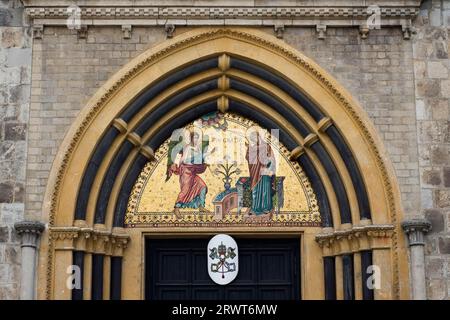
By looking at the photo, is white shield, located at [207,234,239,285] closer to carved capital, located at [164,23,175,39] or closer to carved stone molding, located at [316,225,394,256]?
carved stone molding, located at [316,225,394,256]

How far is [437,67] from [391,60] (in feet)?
2.67

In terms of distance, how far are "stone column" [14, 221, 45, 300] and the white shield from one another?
3112mm

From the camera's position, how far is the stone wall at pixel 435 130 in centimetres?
1642

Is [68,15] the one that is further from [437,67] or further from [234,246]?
[437,67]

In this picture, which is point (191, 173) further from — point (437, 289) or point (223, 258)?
point (437, 289)

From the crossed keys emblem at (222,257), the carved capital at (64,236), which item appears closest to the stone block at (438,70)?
the crossed keys emblem at (222,257)

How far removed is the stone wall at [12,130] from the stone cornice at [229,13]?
44cm

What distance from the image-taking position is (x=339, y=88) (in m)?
17.1

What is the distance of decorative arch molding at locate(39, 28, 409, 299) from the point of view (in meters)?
16.5

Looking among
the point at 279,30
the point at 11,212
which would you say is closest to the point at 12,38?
the point at 11,212

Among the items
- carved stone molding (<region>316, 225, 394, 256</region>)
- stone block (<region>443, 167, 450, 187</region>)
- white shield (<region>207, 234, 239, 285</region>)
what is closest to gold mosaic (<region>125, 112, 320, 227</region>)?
white shield (<region>207, 234, 239, 285</region>)

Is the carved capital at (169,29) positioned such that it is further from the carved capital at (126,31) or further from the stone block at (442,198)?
the stone block at (442,198)
